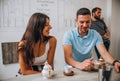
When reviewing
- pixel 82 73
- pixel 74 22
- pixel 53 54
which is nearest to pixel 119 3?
pixel 74 22

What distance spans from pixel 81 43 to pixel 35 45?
1.79 feet

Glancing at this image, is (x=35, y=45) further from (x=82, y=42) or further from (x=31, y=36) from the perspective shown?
(x=82, y=42)

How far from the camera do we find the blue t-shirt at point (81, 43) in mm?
1983

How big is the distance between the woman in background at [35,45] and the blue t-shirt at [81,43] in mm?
249

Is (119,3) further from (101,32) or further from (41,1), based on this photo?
(41,1)

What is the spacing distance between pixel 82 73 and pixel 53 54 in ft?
2.06

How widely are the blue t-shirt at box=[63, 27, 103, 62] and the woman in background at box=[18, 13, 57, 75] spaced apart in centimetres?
25

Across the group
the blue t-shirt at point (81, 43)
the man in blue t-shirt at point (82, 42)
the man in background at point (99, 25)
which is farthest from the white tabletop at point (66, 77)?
the man in background at point (99, 25)

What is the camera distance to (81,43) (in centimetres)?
203

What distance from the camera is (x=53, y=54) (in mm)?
2082

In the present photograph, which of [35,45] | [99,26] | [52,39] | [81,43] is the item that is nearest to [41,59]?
[35,45]

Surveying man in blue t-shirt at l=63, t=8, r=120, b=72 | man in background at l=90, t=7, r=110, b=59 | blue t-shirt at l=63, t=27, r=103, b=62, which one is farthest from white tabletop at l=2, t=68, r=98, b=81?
man in background at l=90, t=7, r=110, b=59

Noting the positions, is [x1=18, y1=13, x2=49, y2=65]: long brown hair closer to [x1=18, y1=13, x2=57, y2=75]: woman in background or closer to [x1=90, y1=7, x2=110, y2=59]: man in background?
[x1=18, y1=13, x2=57, y2=75]: woman in background

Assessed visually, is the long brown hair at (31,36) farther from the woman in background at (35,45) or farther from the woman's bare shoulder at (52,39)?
the woman's bare shoulder at (52,39)
